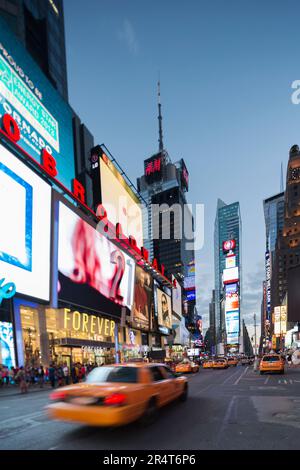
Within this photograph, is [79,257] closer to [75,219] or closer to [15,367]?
[75,219]

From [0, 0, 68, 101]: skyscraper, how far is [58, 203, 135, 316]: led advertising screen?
3833cm

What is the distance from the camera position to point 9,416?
10953 mm

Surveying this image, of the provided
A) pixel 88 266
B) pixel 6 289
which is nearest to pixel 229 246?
pixel 88 266

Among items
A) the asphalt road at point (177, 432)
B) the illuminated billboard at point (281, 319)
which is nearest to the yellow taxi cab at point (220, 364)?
the asphalt road at point (177, 432)

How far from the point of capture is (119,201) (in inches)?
2447

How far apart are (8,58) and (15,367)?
99.9ft

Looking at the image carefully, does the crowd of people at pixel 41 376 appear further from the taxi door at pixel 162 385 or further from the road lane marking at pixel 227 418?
the taxi door at pixel 162 385

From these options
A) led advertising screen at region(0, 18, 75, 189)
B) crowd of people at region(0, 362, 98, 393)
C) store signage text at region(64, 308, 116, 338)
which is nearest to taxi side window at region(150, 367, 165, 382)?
crowd of people at region(0, 362, 98, 393)

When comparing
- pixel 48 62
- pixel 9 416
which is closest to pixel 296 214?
pixel 48 62

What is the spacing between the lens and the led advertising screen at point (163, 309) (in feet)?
251

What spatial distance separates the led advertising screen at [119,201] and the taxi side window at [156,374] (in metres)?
44.7

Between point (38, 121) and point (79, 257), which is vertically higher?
point (38, 121)

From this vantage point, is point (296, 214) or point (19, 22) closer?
point (19, 22)

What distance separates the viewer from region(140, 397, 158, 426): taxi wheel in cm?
835
